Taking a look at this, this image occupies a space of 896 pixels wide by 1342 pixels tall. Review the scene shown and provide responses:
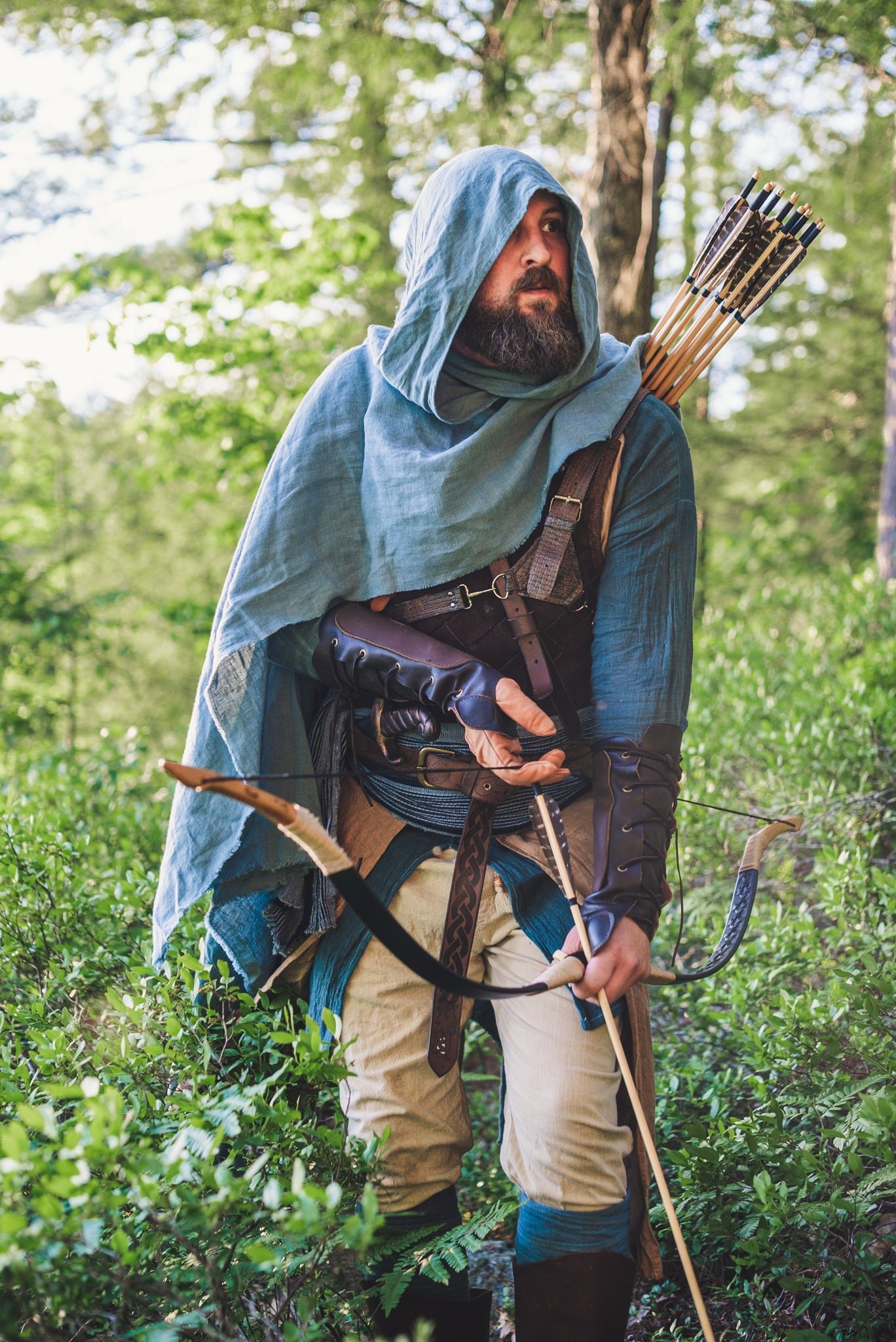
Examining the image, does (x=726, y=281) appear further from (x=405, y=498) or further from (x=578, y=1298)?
(x=578, y=1298)

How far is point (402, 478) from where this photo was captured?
2.32 metres

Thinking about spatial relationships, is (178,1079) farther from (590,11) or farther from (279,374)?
(279,374)

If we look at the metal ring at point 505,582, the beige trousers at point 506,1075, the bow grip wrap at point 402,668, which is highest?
the metal ring at point 505,582

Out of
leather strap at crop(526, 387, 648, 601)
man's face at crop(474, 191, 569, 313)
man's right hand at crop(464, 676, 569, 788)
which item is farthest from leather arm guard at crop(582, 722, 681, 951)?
man's face at crop(474, 191, 569, 313)

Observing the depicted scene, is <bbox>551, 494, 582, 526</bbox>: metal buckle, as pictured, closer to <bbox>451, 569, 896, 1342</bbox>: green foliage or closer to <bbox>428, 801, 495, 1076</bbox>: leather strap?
<bbox>428, 801, 495, 1076</bbox>: leather strap

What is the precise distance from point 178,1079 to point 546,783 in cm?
96

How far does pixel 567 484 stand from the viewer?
2.34 metres

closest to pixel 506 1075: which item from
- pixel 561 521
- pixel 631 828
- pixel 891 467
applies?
pixel 631 828

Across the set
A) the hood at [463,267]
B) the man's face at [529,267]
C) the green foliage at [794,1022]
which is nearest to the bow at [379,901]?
the green foliage at [794,1022]

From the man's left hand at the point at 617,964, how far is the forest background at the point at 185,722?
0.43m

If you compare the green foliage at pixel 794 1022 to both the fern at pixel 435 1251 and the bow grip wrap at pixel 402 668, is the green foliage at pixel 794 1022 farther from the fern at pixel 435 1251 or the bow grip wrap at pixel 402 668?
the bow grip wrap at pixel 402 668

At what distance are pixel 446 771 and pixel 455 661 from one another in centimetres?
27

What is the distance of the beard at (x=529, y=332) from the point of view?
2377 millimetres

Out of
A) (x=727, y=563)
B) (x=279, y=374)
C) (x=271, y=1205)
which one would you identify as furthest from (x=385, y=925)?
(x=727, y=563)
